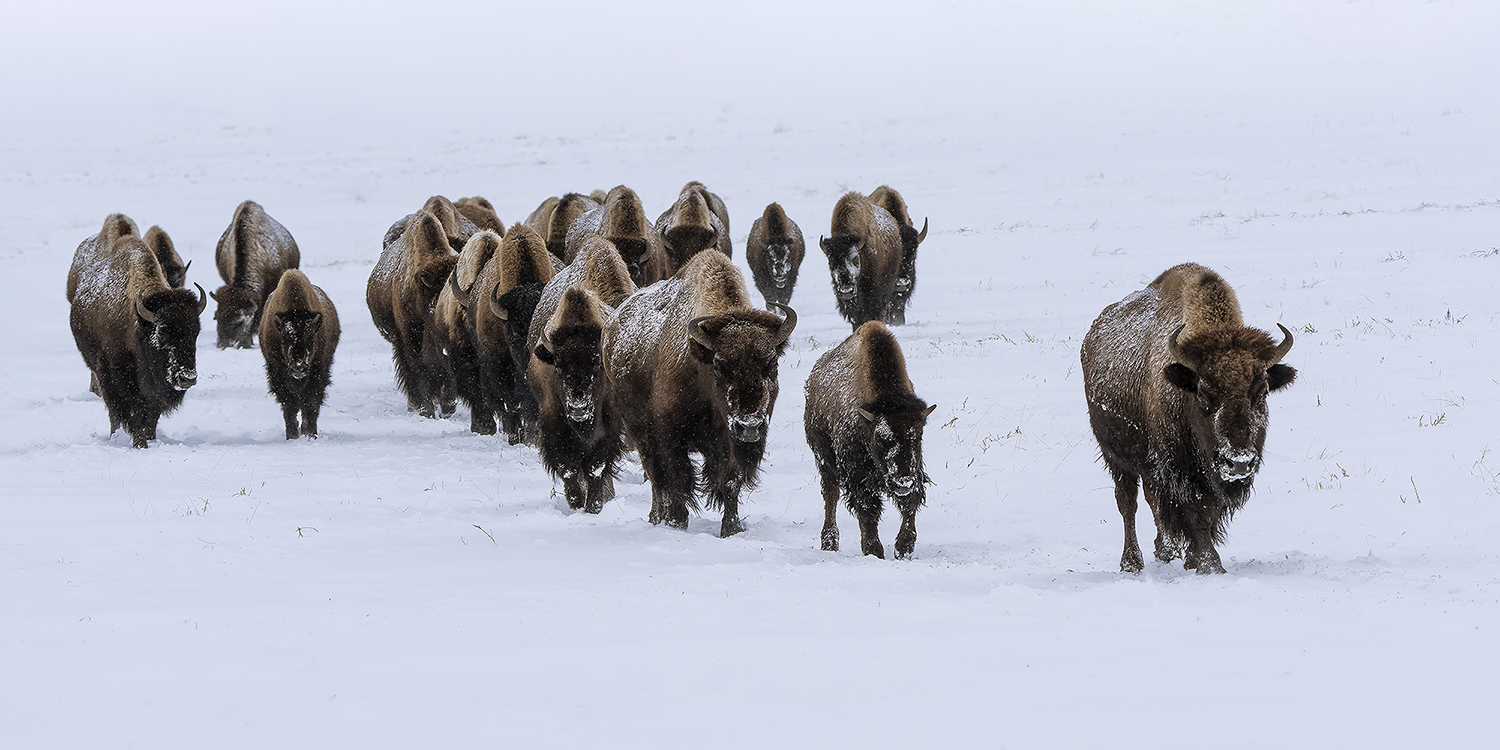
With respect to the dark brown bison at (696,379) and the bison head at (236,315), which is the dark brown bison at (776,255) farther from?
the dark brown bison at (696,379)

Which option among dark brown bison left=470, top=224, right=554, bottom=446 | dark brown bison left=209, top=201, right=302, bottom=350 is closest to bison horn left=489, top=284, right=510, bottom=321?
dark brown bison left=470, top=224, right=554, bottom=446

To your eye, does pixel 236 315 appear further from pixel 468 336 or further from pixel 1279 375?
pixel 1279 375

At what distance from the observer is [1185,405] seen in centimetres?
574

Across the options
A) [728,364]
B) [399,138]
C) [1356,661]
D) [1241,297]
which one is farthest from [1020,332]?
[399,138]

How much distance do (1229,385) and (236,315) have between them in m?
13.0

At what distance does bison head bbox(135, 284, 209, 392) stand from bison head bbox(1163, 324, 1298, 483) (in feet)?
26.0

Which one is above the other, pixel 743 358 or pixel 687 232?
pixel 687 232

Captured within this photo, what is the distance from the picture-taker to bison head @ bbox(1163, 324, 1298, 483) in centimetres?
535

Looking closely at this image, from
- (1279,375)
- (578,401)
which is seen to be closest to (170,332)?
(578,401)

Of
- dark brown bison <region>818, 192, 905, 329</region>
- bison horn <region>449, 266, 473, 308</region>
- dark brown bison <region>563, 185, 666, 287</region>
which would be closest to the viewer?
bison horn <region>449, 266, 473, 308</region>

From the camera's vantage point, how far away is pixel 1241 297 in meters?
15.2

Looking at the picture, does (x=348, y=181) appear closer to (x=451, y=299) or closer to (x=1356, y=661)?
(x=451, y=299)

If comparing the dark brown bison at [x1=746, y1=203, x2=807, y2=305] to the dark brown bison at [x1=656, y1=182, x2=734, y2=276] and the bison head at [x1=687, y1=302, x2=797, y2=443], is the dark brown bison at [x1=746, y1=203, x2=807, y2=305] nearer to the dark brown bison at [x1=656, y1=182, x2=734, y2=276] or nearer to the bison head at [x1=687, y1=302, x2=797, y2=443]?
the dark brown bison at [x1=656, y1=182, x2=734, y2=276]

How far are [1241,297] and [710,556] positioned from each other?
11.1 metres
